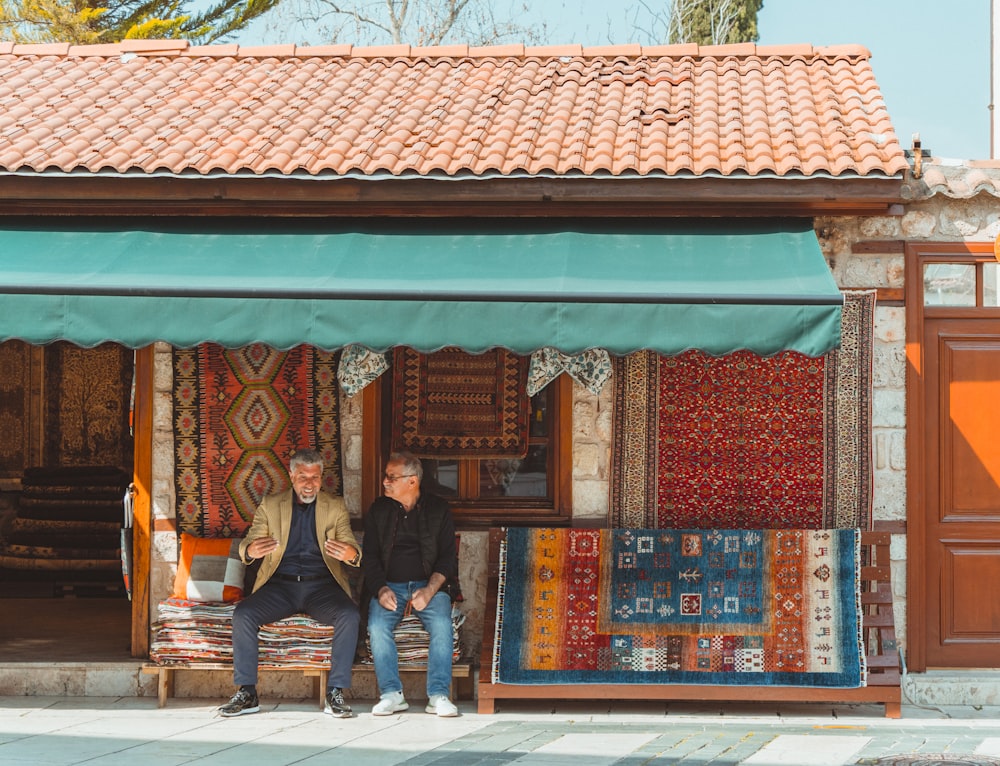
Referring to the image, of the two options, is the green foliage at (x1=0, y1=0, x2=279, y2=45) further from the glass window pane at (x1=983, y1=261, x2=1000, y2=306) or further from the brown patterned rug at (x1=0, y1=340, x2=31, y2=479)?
the glass window pane at (x1=983, y1=261, x2=1000, y2=306)

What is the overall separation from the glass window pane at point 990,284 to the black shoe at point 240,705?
5100 millimetres

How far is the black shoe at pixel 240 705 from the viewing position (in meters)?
7.34

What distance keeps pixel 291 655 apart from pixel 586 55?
18.1 ft

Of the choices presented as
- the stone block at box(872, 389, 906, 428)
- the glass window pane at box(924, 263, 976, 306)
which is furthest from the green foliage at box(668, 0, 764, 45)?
the stone block at box(872, 389, 906, 428)

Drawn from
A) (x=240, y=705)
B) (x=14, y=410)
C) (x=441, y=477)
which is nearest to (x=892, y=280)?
(x=441, y=477)

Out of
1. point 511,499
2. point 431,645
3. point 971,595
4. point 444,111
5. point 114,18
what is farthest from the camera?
point 114,18

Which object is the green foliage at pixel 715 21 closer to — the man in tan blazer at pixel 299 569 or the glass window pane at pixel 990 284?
the glass window pane at pixel 990 284

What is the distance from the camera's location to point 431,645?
24.4 feet

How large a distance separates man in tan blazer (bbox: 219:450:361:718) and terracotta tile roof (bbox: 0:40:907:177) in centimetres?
196

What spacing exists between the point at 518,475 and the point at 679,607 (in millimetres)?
1331

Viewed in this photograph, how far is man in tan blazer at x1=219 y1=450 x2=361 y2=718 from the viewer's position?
7387 mm

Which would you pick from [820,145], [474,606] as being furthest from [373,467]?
[820,145]

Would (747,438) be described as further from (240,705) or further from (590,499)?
(240,705)

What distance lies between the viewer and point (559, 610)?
25.0 feet
